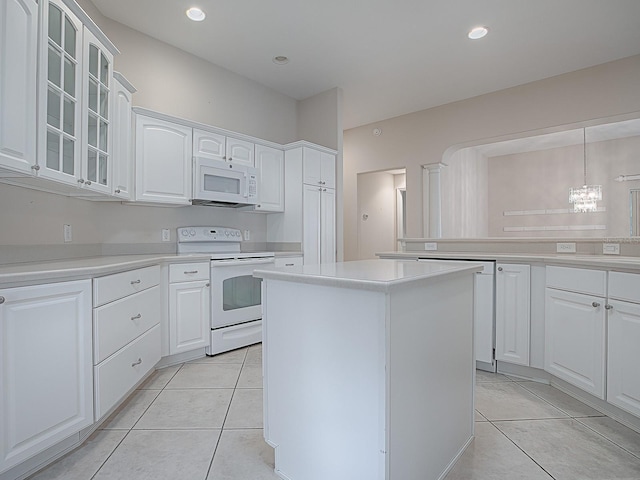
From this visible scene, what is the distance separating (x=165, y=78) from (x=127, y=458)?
10.0 ft

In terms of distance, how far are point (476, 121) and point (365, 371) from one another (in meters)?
4.31

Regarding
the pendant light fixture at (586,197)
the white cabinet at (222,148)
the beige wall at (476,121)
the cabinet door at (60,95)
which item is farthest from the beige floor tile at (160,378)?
the pendant light fixture at (586,197)

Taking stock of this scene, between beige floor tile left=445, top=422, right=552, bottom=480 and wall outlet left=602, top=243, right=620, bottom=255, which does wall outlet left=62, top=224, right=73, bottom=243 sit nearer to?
beige floor tile left=445, top=422, right=552, bottom=480

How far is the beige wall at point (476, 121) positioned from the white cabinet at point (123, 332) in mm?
3667

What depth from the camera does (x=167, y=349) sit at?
267 centimetres

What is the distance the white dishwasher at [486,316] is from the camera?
2566 millimetres

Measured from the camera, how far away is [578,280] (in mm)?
2098

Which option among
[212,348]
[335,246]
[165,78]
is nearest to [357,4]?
[165,78]

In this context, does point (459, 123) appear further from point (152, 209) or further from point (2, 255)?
point (2, 255)

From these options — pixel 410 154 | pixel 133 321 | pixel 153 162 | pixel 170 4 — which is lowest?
pixel 133 321

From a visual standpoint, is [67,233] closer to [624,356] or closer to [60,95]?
[60,95]

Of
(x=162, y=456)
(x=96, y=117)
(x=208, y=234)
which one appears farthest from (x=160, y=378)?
(x=96, y=117)

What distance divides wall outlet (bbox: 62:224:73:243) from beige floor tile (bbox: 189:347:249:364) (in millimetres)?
1296

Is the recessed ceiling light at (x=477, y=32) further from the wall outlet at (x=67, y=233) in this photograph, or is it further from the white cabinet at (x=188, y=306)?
the wall outlet at (x=67, y=233)
